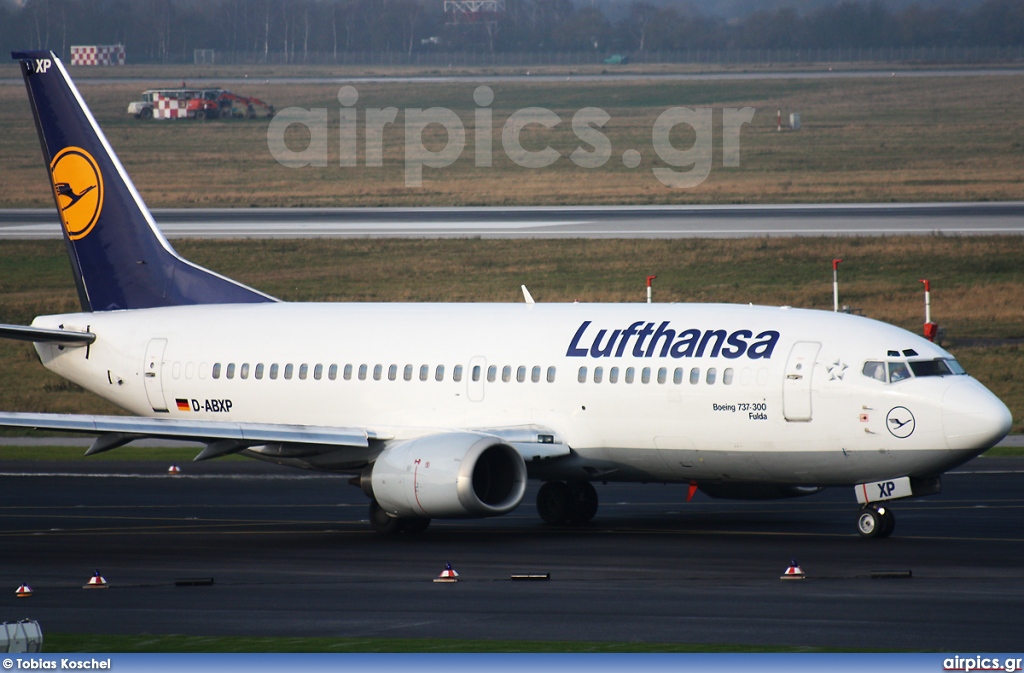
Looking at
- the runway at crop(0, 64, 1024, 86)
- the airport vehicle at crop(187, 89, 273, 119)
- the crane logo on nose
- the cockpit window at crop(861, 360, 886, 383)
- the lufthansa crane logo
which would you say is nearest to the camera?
the crane logo on nose

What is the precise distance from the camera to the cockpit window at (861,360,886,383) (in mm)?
28031

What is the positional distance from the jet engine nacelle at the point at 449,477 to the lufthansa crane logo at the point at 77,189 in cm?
1080

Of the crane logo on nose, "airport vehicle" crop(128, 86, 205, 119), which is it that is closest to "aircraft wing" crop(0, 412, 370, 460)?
the crane logo on nose

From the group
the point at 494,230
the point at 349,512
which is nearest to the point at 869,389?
the point at 349,512

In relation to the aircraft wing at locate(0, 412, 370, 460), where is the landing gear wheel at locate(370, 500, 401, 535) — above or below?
below

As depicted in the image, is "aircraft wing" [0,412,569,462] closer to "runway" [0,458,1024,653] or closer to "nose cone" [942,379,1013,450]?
"runway" [0,458,1024,653]

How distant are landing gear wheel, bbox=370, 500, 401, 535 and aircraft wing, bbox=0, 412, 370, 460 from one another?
1.22 m

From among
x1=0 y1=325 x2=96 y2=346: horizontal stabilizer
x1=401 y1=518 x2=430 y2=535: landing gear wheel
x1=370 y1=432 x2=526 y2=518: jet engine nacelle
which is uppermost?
x1=0 y1=325 x2=96 y2=346: horizontal stabilizer

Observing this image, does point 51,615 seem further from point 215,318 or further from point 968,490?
point 968,490

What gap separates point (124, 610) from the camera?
22.1 metres

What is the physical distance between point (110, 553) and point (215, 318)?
756 centimetres

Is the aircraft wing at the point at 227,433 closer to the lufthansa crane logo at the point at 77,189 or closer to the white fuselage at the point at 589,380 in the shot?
the white fuselage at the point at 589,380

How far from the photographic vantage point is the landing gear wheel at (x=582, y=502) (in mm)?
31875

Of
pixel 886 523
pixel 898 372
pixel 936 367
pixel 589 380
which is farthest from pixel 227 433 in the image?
pixel 936 367
